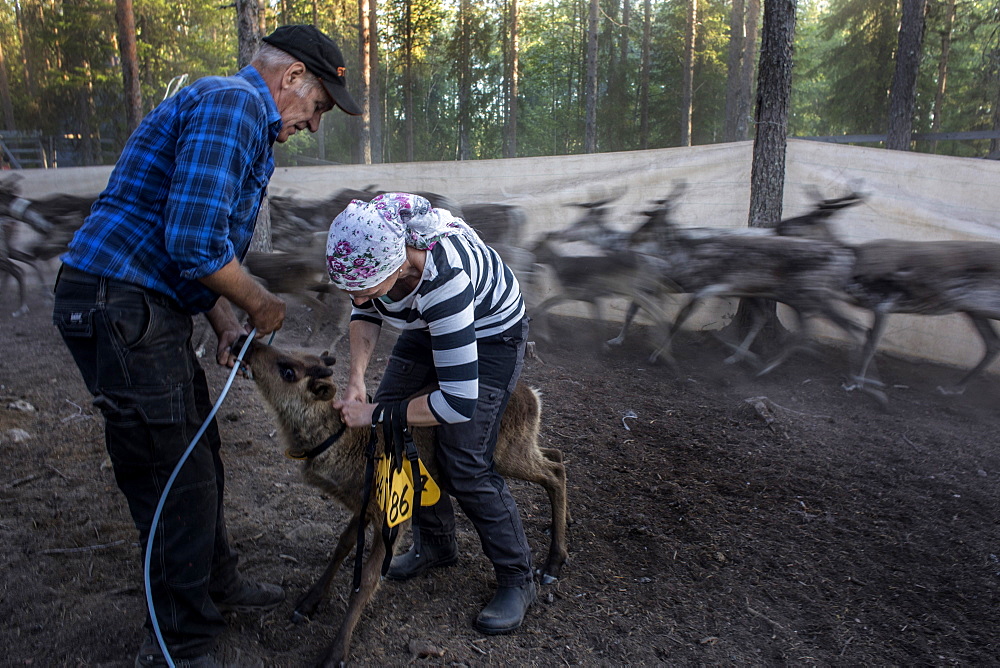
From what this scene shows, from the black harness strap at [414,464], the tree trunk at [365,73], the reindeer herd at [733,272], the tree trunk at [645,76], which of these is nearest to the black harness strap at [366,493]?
the black harness strap at [414,464]

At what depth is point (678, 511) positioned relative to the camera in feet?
12.9

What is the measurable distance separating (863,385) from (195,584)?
5.47m

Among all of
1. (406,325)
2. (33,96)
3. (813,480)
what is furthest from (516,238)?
(33,96)

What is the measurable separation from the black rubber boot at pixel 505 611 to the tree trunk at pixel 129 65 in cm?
1571

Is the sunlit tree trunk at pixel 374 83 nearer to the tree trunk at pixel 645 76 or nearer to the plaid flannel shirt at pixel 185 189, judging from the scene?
the tree trunk at pixel 645 76

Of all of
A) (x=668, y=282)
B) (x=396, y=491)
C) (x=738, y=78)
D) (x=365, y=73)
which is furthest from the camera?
(x=738, y=78)

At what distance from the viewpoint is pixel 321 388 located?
112 inches

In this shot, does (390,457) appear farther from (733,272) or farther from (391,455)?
Answer: (733,272)

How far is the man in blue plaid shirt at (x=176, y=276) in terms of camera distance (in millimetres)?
2066

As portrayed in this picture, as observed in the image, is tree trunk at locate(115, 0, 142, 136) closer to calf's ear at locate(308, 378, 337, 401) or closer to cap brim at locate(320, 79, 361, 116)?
calf's ear at locate(308, 378, 337, 401)

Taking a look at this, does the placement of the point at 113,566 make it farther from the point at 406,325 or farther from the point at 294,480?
the point at 406,325

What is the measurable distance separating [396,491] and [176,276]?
1159 millimetres

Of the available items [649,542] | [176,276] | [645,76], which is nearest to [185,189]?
[176,276]

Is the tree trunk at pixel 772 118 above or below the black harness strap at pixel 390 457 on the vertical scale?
above
